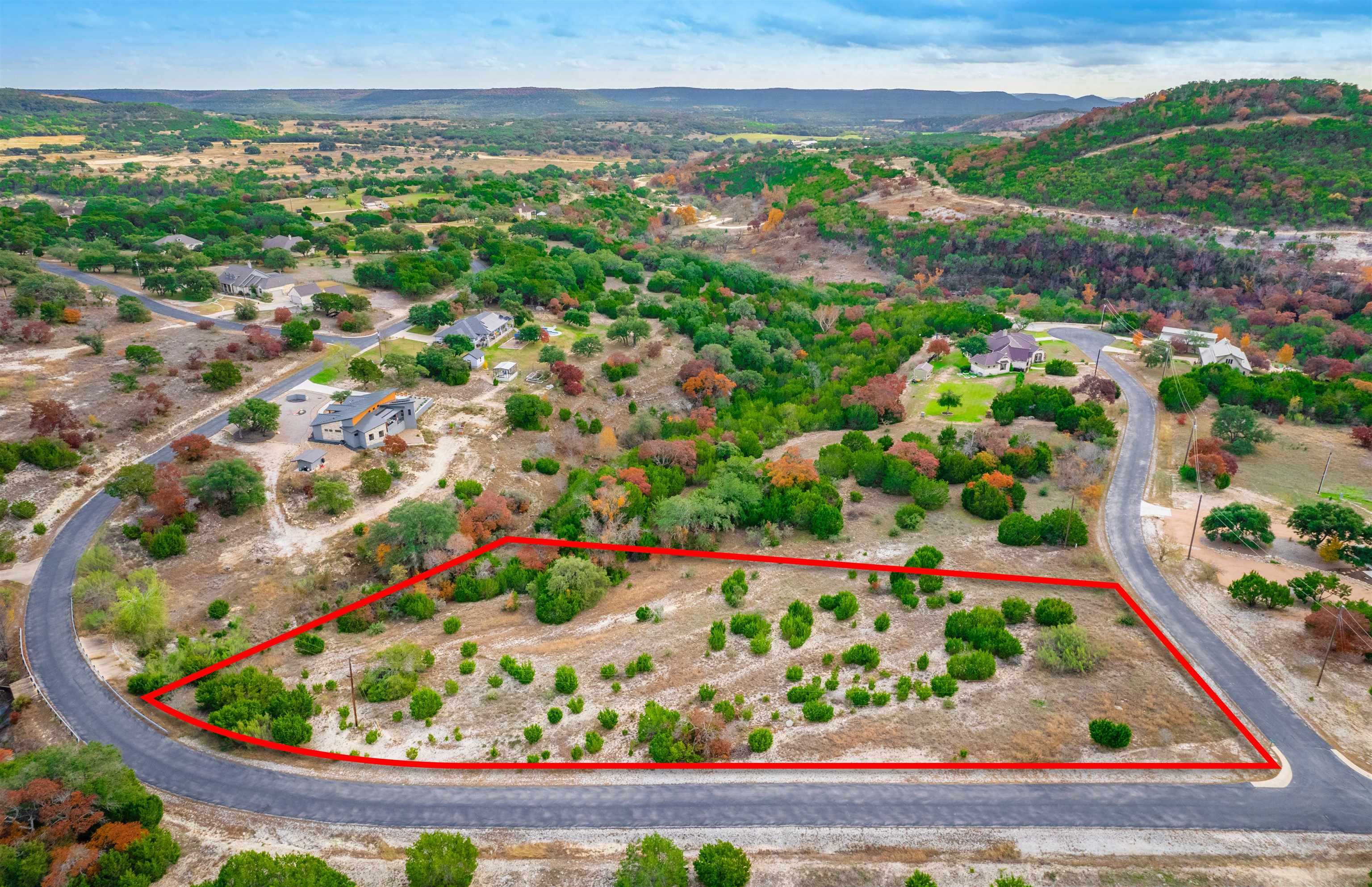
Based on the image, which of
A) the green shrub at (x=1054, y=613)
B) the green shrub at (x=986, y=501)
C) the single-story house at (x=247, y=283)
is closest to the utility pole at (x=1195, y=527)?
the green shrub at (x=986, y=501)

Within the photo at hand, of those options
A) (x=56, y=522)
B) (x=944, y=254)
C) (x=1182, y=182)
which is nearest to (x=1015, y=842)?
(x=56, y=522)

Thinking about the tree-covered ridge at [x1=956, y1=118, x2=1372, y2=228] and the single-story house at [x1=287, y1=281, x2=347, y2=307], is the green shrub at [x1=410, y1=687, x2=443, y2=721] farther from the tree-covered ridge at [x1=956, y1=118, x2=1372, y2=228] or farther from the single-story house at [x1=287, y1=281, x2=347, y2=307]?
the tree-covered ridge at [x1=956, y1=118, x2=1372, y2=228]

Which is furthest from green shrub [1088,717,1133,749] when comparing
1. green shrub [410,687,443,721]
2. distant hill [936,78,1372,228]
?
distant hill [936,78,1372,228]

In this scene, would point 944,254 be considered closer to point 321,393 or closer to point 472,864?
point 321,393

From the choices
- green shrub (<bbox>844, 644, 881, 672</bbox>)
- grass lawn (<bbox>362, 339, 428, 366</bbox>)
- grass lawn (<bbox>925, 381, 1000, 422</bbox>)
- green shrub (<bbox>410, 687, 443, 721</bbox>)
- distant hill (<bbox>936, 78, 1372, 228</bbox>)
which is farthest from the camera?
distant hill (<bbox>936, 78, 1372, 228</bbox>)

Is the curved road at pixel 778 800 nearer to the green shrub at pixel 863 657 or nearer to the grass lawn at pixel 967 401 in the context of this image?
the green shrub at pixel 863 657
